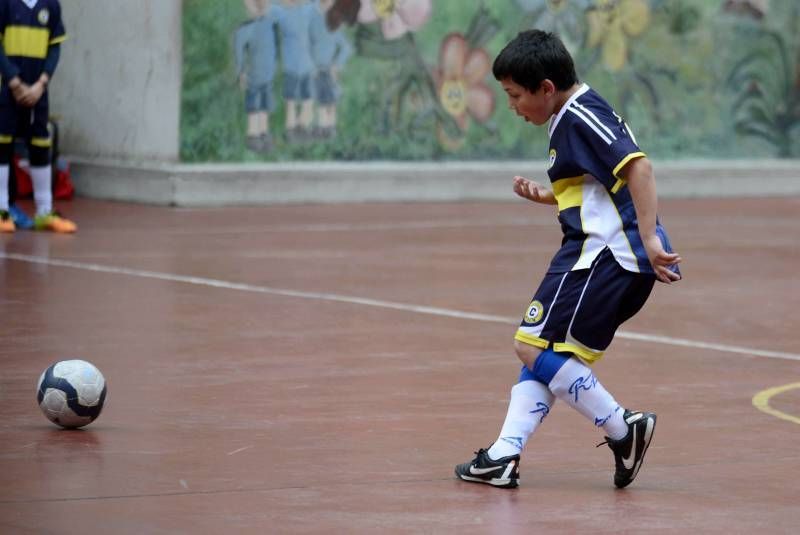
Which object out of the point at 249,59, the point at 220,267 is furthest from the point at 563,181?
the point at 249,59

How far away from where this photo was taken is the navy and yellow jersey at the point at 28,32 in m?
15.6

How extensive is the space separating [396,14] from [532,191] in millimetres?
13755

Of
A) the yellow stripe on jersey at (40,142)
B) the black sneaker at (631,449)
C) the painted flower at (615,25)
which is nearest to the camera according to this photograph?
the black sneaker at (631,449)

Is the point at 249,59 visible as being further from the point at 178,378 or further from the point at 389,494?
the point at 389,494

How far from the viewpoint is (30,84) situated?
1576 cm

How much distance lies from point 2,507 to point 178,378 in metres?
2.80

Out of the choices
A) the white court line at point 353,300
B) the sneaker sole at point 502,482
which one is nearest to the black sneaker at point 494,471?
the sneaker sole at point 502,482

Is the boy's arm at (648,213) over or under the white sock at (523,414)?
over

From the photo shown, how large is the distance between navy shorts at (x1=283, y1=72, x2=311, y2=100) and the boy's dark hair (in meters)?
13.0

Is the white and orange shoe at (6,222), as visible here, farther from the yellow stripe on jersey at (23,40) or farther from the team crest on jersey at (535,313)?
the team crest on jersey at (535,313)

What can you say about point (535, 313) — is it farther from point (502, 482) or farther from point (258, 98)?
point (258, 98)

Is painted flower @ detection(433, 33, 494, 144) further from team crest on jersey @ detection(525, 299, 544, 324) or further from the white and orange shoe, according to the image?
team crest on jersey @ detection(525, 299, 544, 324)

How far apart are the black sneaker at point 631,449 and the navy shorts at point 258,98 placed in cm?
1315

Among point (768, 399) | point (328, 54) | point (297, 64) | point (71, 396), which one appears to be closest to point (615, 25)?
point (328, 54)
